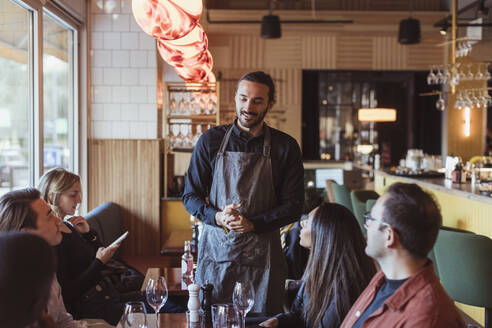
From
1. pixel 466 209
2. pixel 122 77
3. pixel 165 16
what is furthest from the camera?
pixel 122 77

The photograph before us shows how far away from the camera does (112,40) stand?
228 inches

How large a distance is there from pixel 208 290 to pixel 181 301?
1.31 meters

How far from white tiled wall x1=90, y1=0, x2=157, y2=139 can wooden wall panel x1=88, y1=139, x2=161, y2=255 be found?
0.15 meters

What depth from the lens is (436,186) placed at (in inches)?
203

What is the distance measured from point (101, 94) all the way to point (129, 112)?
1.15ft

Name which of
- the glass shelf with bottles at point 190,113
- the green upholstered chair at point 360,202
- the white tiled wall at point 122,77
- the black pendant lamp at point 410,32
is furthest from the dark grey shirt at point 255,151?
the black pendant lamp at point 410,32

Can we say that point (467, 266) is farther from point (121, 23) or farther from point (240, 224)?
point (121, 23)

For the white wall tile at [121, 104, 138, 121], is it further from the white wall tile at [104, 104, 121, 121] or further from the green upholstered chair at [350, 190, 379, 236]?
the green upholstered chair at [350, 190, 379, 236]

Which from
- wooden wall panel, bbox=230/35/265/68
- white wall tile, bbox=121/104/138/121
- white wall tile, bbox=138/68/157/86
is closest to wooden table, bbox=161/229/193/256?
white wall tile, bbox=121/104/138/121

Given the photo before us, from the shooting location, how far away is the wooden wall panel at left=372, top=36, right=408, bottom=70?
37.6 ft

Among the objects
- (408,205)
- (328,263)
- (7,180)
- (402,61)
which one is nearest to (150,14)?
(328,263)

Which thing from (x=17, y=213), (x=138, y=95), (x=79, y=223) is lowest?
(x=79, y=223)

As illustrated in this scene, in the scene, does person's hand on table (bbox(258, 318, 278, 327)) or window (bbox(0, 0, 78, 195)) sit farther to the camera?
window (bbox(0, 0, 78, 195))

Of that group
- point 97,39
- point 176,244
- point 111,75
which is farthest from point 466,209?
point 97,39
